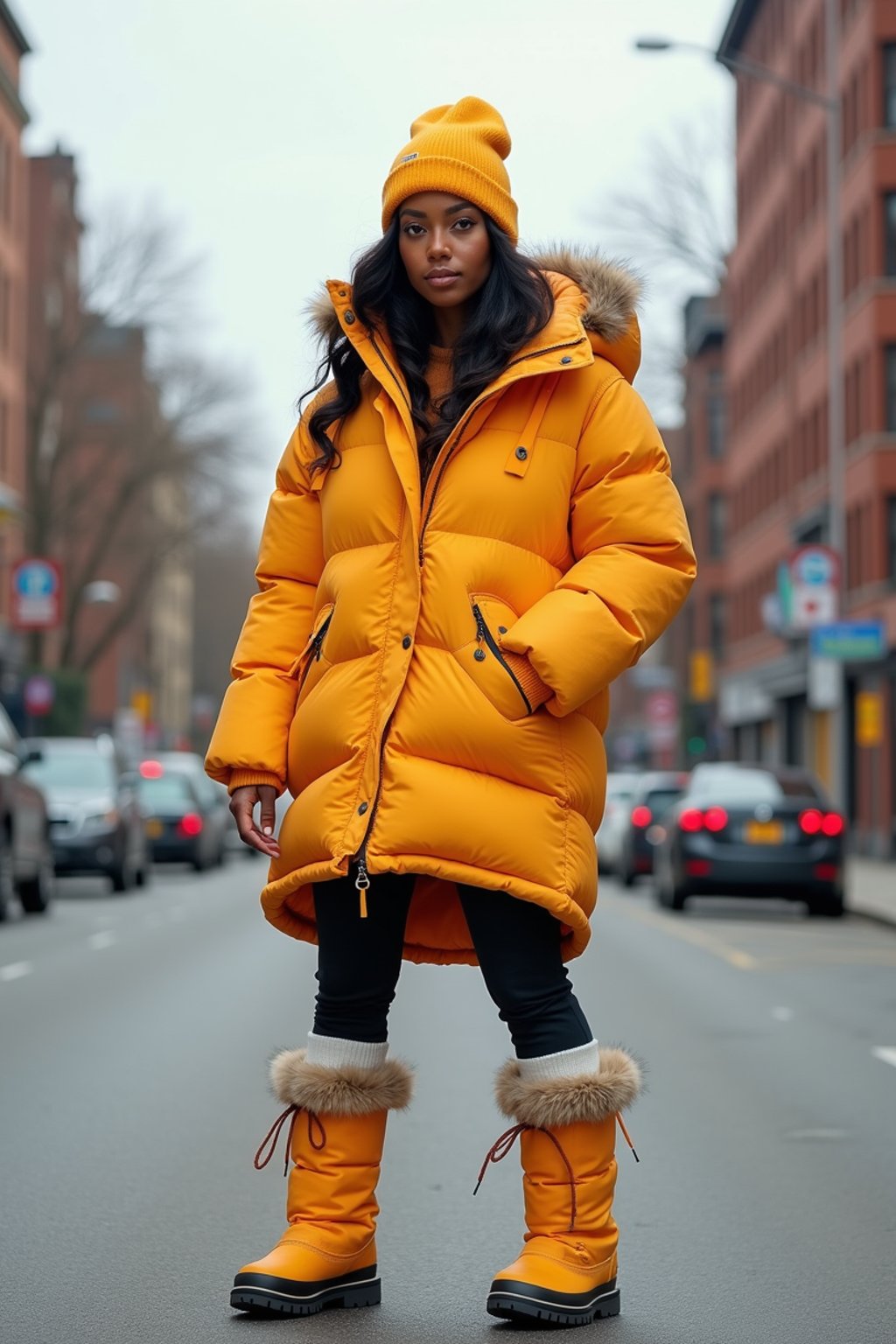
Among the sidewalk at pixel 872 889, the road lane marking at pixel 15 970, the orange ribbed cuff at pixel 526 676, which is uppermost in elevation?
the orange ribbed cuff at pixel 526 676

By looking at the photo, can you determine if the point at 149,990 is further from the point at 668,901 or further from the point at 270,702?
the point at 668,901

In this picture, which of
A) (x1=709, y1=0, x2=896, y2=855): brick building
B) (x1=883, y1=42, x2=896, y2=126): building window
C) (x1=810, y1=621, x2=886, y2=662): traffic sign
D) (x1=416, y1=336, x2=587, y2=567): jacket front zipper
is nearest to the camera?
(x1=416, y1=336, x2=587, y2=567): jacket front zipper

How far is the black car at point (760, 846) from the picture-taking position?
2083 cm

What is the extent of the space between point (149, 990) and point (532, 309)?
28.8 ft

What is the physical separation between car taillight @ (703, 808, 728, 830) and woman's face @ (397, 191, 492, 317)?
16548mm

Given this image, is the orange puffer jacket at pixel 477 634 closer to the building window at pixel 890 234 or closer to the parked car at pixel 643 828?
the parked car at pixel 643 828

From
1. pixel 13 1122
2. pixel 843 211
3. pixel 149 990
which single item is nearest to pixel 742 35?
pixel 843 211

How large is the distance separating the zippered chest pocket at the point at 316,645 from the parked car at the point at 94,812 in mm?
18660

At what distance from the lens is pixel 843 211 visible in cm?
4769

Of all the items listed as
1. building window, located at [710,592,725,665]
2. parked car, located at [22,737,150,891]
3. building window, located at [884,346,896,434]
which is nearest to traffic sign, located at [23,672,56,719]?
parked car, located at [22,737,150,891]

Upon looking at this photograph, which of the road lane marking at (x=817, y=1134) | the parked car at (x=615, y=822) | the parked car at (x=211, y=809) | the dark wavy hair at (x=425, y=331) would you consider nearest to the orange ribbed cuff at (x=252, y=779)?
the dark wavy hair at (x=425, y=331)

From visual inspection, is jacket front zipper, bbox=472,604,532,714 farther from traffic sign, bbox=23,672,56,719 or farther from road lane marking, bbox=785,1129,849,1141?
traffic sign, bbox=23,672,56,719

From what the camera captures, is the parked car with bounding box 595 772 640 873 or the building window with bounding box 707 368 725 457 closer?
the parked car with bounding box 595 772 640 873

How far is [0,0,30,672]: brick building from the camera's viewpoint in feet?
192
